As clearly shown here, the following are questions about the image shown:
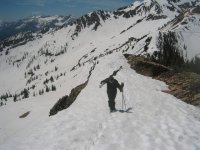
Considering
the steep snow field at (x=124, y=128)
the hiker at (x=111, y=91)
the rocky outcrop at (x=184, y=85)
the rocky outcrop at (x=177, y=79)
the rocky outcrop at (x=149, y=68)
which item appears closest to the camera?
the steep snow field at (x=124, y=128)

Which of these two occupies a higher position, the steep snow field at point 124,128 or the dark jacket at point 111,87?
the dark jacket at point 111,87

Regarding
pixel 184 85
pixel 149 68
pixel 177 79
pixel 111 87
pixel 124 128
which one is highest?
pixel 111 87

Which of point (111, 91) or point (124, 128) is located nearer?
point (124, 128)

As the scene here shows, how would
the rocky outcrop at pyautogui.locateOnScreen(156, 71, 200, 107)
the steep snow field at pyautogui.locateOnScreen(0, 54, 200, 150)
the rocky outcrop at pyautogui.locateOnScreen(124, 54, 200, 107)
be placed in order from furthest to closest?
the rocky outcrop at pyautogui.locateOnScreen(124, 54, 200, 107) → the rocky outcrop at pyautogui.locateOnScreen(156, 71, 200, 107) → the steep snow field at pyautogui.locateOnScreen(0, 54, 200, 150)

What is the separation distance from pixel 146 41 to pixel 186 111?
2151 inches

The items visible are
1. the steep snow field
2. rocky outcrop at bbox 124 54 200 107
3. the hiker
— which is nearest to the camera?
the steep snow field

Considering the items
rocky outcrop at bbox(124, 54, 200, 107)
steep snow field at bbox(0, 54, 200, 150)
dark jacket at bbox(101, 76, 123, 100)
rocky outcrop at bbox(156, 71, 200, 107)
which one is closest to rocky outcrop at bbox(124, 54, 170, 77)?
rocky outcrop at bbox(124, 54, 200, 107)

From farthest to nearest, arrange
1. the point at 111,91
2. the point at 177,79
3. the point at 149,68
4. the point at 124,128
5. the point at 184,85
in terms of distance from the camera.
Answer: the point at 149,68
the point at 177,79
the point at 184,85
the point at 111,91
the point at 124,128

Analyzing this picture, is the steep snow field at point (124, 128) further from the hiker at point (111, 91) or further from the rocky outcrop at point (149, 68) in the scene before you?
the rocky outcrop at point (149, 68)

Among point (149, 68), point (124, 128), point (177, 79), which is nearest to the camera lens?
point (124, 128)

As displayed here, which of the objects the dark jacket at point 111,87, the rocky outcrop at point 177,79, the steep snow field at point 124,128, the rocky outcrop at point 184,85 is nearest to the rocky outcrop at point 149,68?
the rocky outcrop at point 177,79

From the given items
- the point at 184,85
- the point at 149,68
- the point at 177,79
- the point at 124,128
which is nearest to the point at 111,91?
the point at 124,128

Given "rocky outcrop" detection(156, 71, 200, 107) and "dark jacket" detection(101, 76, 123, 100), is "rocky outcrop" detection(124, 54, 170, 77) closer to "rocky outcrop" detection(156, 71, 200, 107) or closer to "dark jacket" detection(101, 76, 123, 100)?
"rocky outcrop" detection(156, 71, 200, 107)

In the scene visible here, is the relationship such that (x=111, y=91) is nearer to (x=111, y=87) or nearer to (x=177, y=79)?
(x=111, y=87)
